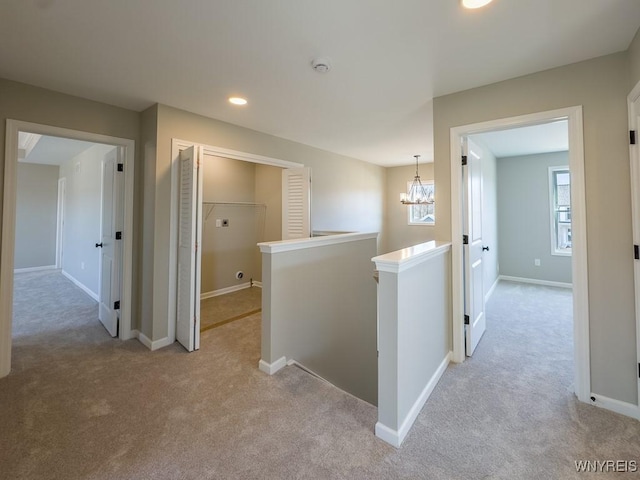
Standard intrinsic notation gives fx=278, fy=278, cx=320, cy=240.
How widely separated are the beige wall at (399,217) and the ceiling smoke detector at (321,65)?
4.48 m

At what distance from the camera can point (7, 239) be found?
7.34 ft

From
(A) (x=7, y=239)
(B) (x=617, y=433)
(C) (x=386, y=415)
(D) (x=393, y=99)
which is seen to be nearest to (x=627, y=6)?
(D) (x=393, y=99)

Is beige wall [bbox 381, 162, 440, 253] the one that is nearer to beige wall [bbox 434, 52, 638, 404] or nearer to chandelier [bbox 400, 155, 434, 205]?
chandelier [bbox 400, 155, 434, 205]

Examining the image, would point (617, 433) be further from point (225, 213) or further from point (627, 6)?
point (225, 213)

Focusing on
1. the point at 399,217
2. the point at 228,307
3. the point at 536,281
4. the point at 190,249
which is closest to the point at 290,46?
the point at 190,249

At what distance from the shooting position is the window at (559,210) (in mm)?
5008

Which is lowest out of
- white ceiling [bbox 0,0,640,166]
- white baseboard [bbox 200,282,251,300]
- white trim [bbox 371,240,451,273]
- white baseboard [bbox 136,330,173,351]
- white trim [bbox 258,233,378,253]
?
white baseboard [bbox 136,330,173,351]

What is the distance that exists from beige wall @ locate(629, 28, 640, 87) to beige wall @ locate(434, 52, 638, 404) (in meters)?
0.08

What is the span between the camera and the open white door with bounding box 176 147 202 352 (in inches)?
103

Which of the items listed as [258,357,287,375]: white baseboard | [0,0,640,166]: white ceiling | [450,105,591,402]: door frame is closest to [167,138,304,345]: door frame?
[0,0,640,166]: white ceiling

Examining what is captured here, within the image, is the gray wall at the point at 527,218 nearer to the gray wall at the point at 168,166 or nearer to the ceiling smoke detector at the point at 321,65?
the gray wall at the point at 168,166

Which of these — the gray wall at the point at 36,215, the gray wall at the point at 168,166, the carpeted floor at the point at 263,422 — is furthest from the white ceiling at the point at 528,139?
the gray wall at the point at 36,215

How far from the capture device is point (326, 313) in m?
2.94

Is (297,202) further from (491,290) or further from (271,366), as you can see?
(491,290)
